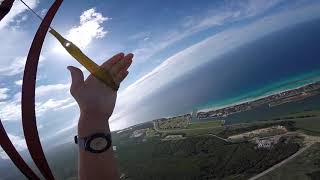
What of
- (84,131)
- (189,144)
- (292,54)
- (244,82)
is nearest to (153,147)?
(189,144)

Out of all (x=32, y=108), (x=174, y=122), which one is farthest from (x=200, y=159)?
(x=32, y=108)

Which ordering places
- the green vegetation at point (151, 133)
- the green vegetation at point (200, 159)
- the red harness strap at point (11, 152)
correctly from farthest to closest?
the green vegetation at point (151, 133)
the green vegetation at point (200, 159)
the red harness strap at point (11, 152)

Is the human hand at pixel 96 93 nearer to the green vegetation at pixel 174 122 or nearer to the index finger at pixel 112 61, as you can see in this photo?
the index finger at pixel 112 61

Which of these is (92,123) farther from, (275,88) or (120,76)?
(275,88)

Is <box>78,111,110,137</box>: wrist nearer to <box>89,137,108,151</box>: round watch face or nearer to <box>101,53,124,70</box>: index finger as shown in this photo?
<box>89,137,108,151</box>: round watch face

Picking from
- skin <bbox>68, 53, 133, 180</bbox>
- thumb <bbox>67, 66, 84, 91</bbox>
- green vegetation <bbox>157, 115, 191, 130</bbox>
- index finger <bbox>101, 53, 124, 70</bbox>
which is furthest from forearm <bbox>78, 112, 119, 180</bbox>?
green vegetation <bbox>157, 115, 191, 130</bbox>

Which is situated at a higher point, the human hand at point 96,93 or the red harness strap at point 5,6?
the red harness strap at point 5,6

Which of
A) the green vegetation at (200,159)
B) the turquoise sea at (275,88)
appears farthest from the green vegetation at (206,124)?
the turquoise sea at (275,88)
